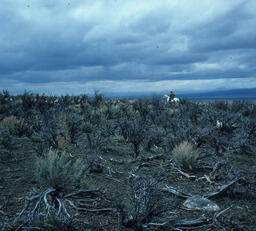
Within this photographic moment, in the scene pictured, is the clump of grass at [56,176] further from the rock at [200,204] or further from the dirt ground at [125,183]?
the rock at [200,204]

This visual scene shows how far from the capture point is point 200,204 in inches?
222

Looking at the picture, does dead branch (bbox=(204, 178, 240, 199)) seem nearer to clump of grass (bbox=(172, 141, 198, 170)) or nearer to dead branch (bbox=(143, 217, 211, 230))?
dead branch (bbox=(143, 217, 211, 230))

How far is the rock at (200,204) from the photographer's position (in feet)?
18.1

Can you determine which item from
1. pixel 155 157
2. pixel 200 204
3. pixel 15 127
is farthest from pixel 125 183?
pixel 15 127

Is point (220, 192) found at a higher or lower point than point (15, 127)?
lower

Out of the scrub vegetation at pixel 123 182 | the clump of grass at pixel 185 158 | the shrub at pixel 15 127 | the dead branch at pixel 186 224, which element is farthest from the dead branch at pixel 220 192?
the shrub at pixel 15 127

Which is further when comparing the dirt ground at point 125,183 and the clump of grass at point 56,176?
the clump of grass at point 56,176

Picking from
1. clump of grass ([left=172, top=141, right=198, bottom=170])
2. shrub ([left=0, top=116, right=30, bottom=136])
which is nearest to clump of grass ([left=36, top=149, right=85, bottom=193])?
clump of grass ([left=172, top=141, right=198, bottom=170])

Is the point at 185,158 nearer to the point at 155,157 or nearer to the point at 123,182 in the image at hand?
the point at 155,157

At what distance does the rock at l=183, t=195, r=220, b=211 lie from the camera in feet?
18.1

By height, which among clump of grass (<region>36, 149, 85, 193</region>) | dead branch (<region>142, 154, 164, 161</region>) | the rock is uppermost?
clump of grass (<region>36, 149, 85, 193</region>)

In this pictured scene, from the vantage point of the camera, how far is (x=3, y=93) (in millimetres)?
25469

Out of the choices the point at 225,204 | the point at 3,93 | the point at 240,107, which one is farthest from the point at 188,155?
the point at 3,93

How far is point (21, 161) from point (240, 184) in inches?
249
